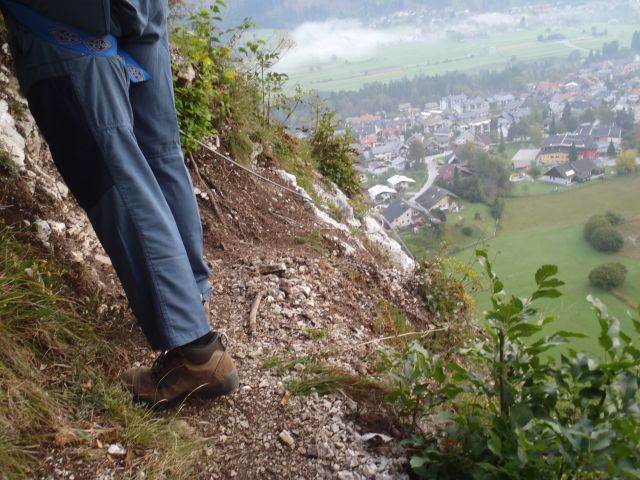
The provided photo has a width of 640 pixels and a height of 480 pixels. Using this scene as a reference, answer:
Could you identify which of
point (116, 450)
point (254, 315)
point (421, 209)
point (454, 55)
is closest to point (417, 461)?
point (116, 450)

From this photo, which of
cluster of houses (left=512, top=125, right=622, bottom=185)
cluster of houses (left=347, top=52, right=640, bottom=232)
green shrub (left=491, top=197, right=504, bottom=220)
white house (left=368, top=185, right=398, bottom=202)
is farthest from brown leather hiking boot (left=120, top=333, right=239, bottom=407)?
cluster of houses (left=512, top=125, right=622, bottom=185)

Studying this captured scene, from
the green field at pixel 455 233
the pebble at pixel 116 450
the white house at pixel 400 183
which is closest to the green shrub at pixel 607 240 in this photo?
the green field at pixel 455 233

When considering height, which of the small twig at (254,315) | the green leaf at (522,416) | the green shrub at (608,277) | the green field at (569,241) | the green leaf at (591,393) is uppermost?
the green leaf at (591,393)

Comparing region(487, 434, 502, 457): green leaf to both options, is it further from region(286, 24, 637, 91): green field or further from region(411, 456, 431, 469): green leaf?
region(286, 24, 637, 91): green field

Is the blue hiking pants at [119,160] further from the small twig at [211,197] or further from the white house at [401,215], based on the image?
the white house at [401,215]

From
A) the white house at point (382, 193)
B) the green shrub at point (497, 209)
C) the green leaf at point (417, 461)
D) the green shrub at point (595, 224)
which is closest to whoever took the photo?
the green leaf at point (417, 461)

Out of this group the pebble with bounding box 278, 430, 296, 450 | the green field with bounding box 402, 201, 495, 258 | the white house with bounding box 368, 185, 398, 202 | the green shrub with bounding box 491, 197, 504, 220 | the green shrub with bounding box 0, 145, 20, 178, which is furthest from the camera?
the green shrub with bounding box 491, 197, 504, 220
